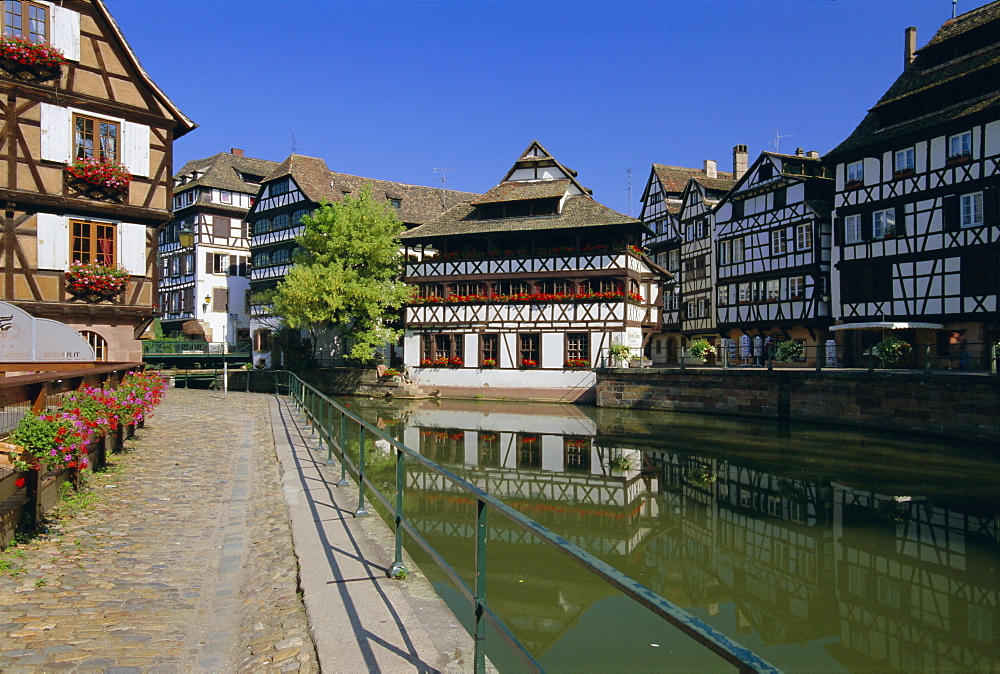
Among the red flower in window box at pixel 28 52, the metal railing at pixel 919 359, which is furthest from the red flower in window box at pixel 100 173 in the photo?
the metal railing at pixel 919 359

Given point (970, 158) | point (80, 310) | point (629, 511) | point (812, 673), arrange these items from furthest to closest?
1. point (970, 158)
2. point (80, 310)
3. point (629, 511)
4. point (812, 673)

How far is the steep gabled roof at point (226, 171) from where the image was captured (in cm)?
5003

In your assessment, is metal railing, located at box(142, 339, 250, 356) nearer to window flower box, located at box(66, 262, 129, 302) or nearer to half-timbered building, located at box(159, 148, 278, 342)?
half-timbered building, located at box(159, 148, 278, 342)

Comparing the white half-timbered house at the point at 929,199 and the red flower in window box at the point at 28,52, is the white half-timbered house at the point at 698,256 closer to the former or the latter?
the white half-timbered house at the point at 929,199

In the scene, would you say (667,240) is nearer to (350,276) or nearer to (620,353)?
(620,353)

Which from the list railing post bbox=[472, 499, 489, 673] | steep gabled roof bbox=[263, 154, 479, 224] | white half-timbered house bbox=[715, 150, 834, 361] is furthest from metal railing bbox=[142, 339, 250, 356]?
railing post bbox=[472, 499, 489, 673]

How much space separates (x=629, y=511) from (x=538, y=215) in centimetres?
2680

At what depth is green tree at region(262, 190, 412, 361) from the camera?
35.3 metres

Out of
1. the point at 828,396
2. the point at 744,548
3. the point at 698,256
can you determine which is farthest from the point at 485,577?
the point at 698,256

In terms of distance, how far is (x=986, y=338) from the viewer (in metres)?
26.7

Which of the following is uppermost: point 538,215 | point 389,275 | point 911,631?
point 538,215

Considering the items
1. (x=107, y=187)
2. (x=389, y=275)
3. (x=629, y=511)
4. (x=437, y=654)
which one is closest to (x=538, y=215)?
(x=389, y=275)

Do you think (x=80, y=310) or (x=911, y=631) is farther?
(x=80, y=310)

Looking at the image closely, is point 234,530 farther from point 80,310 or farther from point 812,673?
point 80,310
